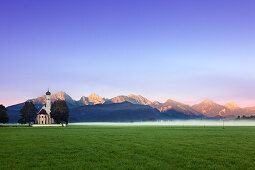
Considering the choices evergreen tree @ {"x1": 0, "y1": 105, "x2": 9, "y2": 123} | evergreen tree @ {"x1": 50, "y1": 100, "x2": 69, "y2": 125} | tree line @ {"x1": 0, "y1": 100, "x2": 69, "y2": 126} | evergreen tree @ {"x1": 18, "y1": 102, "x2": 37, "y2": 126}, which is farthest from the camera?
evergreen tree @ {"x1": 18, "y1": 102, "x2": 37, "y2": 126}

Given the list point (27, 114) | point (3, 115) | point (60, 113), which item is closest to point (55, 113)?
point (60, 113)

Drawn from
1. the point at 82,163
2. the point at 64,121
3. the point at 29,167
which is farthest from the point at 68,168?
the point at 64,121

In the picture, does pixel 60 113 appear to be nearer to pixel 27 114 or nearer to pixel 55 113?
pixel 55 113

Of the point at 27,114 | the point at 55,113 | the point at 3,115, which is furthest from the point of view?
the point at 27,114

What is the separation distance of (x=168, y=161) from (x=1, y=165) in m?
11.8

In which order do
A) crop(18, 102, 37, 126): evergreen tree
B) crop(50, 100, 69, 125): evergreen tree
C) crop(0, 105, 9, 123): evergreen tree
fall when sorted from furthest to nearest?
crop(18, 102, 37, 126): evergreen tree
crop(50, 100, 69, 125): evergreen tree
crop(0, 105, 9, 123): evergreen tree

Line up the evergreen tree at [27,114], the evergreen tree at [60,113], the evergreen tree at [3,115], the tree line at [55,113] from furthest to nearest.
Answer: the evergreen tree at [27,114] < the tree line at [55,113] < the evergreen tree at [60,113] < the evergreen tree at [3,115]

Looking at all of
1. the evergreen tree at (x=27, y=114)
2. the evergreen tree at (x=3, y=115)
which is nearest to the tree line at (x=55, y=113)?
the evergreen tree at (x=27, y=114)

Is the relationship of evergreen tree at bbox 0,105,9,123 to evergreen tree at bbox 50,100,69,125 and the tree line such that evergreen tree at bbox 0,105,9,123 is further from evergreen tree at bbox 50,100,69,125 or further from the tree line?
evergreen tree at bbox 50,100,69,125

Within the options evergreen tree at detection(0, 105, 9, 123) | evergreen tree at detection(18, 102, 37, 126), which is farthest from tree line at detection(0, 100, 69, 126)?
evergreen tree at detection(0, 105, 9, 123)

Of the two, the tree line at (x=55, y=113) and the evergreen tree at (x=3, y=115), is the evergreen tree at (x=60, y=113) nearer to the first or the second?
the tree line at (x=55, y=113)

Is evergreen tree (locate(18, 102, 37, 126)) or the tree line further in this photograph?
evergreen tree (locate(18, 102, 37, 126))

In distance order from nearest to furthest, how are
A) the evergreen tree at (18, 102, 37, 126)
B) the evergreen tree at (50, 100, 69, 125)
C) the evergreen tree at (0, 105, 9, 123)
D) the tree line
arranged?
the evergreen tree at (0, 105, 9, 123), the evergreen tree at (50, 100, 69, 125), the tree line, the evergreen tree at (18, 102, 37, 126)

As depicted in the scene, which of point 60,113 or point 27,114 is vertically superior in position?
point 60,113
